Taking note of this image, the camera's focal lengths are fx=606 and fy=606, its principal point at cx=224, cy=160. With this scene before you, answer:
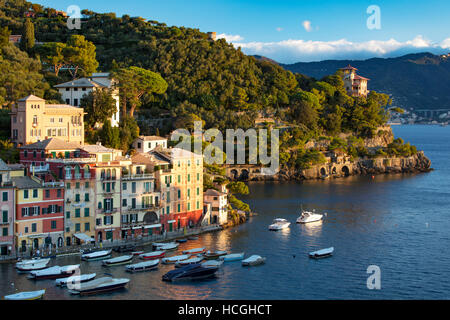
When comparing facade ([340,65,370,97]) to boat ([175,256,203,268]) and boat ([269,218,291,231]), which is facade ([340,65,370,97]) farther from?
boat ([175,256,203,268])

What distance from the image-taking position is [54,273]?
44844 millimetres

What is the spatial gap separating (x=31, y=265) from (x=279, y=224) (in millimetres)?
28504

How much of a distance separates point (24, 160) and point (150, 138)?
22.6m

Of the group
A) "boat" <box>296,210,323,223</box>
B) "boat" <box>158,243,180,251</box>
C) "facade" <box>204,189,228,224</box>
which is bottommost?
"boat" <box>158,243,180,251</box>

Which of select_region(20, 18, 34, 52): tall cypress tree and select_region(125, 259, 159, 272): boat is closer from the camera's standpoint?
select_region(125, 259, 159, 272): boat

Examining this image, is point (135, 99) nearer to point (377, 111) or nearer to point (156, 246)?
point (156, 246)

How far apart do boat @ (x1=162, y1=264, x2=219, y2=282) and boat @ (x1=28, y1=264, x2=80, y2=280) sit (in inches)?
272

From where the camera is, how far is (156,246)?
53844 mm

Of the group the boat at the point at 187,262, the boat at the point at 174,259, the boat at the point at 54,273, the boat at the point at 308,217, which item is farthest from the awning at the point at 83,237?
the boat at the point at 308,217

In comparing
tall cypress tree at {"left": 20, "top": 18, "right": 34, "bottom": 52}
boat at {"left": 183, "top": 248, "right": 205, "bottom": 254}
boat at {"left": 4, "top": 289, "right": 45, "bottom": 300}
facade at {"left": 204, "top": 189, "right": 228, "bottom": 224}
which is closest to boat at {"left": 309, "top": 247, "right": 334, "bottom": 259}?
boat at {"left": 183, "top": 248, "right": 205, "bottom": 254}

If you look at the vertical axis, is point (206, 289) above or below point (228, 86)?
below

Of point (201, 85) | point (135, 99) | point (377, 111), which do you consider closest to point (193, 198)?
point (135, 99)

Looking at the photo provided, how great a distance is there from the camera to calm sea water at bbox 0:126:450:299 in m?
44.0

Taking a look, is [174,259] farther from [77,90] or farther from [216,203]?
[77,90]
